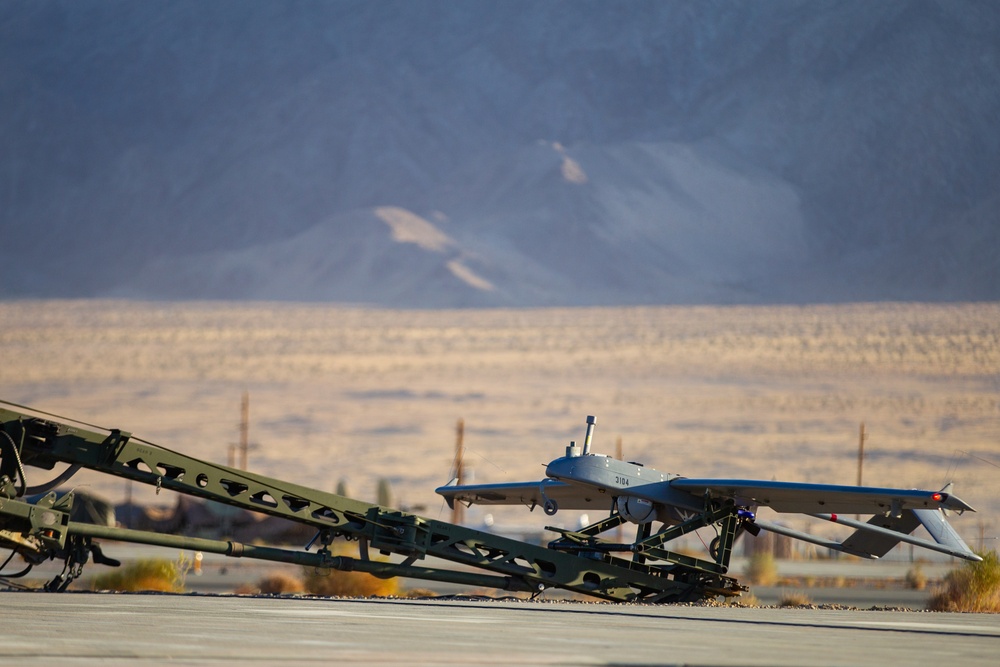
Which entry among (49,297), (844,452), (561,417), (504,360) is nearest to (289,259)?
(49,297)

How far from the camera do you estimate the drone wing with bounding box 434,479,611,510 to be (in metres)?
27.7

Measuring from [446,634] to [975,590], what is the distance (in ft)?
61.1

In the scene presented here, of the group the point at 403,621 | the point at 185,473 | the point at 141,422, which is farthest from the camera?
the point at 141,422

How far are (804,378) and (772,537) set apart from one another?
231 ft

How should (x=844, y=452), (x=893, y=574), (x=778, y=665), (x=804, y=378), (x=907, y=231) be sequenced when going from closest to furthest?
(x=778, y=665), (x=893, y=574), (x=844, y=452), (x=804, y=378), (x=907, y=231)

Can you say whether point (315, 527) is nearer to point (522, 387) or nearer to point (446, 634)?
point (446, 634)

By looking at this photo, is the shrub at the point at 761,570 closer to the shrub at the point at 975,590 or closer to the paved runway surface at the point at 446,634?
the shrub at the point at 975,590

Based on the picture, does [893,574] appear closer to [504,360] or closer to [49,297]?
[504,360]

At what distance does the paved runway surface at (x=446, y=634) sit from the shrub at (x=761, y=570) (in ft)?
106

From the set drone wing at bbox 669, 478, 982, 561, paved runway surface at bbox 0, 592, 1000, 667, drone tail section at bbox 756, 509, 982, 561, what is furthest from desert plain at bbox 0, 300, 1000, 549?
paved runway surface at bbox 0, 592, 1000, 667

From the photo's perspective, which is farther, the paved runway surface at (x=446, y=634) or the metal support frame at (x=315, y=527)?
the metal support frame at (x=315, y=527)

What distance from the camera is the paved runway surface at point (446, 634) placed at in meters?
14.6

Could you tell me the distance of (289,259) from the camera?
192 meters

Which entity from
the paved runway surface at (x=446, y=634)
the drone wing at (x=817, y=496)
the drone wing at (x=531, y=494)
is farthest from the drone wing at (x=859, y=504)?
the drone wing at (x=531, y=494)
